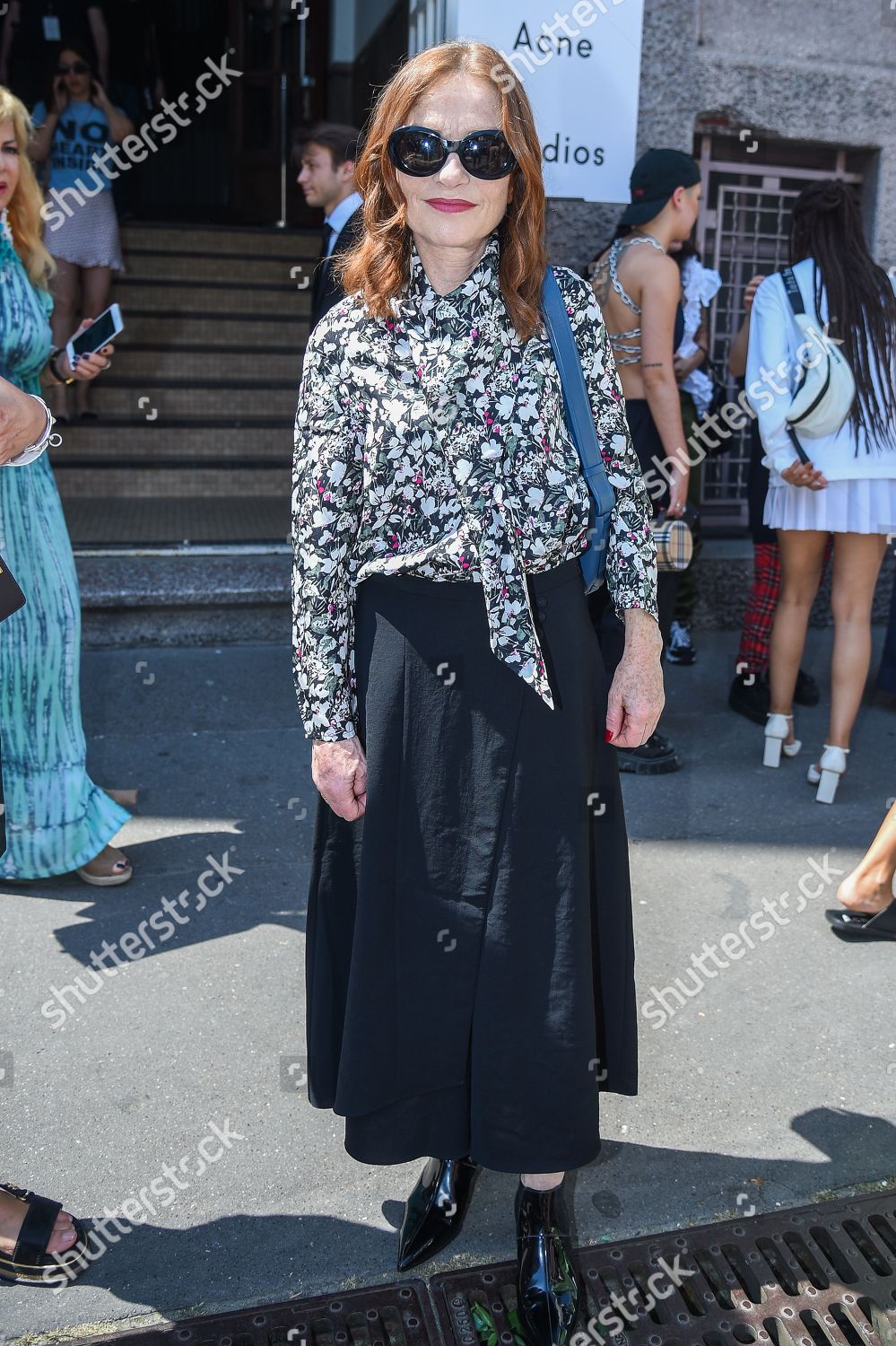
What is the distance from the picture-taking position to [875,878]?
342 cm

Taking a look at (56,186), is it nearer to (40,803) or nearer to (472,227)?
(40,803)

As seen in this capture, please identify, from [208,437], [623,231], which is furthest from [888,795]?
[208,437]

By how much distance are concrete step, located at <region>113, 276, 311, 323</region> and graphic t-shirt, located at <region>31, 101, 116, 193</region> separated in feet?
3.76

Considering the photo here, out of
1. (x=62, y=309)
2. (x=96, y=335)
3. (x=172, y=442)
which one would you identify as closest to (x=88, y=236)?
(x=62, y=309)

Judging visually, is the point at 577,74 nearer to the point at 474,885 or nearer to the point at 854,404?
the point at 854,404

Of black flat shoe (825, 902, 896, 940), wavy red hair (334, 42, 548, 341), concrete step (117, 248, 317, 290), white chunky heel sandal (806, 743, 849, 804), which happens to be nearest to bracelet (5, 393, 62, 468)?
wavy red hair (334, 42, 548, 341)

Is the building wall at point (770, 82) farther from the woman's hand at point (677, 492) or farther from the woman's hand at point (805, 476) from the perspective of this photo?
the woman's hand at point (805, 476)

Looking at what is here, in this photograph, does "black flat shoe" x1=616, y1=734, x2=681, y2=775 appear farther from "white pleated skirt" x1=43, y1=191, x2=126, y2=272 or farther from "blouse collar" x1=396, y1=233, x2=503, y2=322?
"white pleated skirt" x1=43, y1=191, x2=126, y2=272

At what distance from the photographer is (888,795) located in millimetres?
4523

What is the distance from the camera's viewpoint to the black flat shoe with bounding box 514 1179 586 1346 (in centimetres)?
215

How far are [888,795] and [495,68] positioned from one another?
131 inches

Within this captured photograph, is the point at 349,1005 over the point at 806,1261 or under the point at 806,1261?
over

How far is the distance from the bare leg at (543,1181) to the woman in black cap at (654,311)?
2.54 m

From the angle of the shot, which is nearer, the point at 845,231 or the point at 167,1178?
the point at 167,1178
